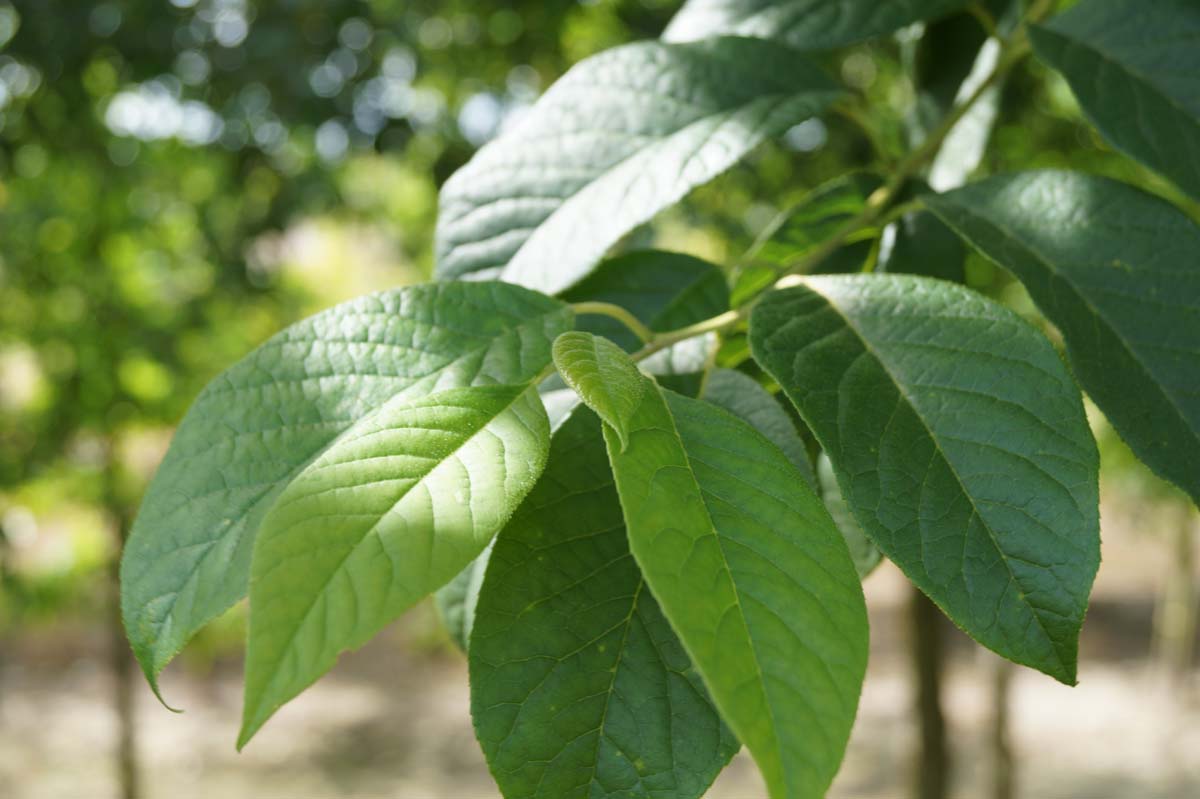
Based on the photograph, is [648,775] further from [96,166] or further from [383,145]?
[96,166]

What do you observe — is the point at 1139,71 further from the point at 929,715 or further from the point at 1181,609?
the point at 1181,609

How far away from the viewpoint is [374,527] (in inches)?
16.8

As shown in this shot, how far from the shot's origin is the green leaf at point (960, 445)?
48cm

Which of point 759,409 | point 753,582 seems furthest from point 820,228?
point 753,582

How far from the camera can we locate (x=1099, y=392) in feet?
2.01

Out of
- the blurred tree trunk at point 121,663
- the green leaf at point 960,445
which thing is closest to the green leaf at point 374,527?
the green leaf at point 960,445

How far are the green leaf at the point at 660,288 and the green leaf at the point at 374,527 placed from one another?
0.29 m

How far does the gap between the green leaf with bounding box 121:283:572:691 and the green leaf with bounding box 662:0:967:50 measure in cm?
40

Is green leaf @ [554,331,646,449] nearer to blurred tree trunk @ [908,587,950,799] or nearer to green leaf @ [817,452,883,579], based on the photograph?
green leaf @ [817,452,883,579]

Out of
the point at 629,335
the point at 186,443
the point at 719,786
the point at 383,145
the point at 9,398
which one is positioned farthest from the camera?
the point at 719,786

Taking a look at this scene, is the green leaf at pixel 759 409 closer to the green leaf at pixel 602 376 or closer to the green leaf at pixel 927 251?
the green leaf at pixel 602 376

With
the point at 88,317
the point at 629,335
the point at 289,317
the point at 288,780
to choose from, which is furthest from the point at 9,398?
the point at 629,335

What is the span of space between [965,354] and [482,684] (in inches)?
11.3

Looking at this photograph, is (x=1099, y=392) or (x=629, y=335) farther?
(x=629, y=335)
